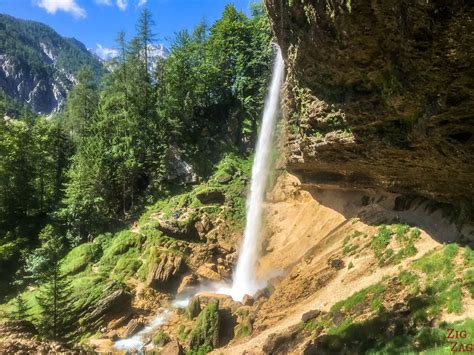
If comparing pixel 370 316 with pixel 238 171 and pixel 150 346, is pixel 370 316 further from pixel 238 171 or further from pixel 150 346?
pixel 238 171

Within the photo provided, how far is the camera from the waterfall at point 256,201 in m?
24.2

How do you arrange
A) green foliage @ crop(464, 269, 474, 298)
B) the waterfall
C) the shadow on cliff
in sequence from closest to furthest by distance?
green foliage @ crop(464, 269, 474, 298) → the shadow on cliff → the waterfall

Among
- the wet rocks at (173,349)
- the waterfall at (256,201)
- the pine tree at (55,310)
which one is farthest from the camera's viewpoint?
the waterfall at (256,201)

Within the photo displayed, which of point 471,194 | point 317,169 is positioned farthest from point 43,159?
point 471,194

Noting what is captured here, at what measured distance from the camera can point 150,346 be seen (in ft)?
61.2

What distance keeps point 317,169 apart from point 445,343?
1180 centimetres

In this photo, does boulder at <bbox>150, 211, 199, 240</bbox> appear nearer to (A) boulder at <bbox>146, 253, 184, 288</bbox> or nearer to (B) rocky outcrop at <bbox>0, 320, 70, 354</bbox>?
(A) boulder at <bbox>146, 253, 184, 288</bbox>

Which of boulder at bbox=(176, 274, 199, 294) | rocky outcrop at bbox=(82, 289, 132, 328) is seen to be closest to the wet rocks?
rocky outcrop at bbox=(82, 289, 132, 328)

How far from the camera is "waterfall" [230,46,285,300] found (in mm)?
24172

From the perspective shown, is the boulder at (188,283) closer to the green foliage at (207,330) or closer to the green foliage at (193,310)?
the green foliage at (193,310)

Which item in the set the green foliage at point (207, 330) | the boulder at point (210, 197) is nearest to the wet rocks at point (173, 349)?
the green foliage at point (207, 330)

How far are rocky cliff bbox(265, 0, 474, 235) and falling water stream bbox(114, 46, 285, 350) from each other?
9262 millimetres

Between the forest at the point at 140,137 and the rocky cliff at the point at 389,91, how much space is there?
19008mm

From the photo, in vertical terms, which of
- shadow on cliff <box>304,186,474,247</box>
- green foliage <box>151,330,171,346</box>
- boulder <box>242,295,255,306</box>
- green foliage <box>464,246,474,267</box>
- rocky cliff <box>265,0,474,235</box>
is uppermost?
rocky cliff <box>265,0,474,235</box>
